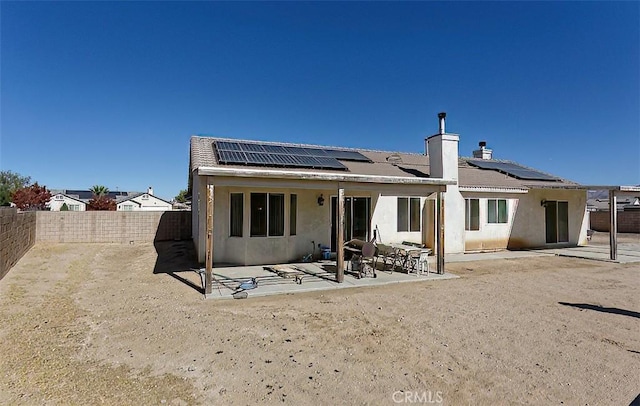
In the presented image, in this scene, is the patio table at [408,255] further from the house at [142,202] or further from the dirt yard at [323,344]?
the house at [142,202]

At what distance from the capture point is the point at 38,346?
4242 mm

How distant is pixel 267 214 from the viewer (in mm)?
10070

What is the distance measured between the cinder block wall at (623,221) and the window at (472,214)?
64.8ft

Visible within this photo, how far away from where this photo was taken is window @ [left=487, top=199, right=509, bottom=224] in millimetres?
13547

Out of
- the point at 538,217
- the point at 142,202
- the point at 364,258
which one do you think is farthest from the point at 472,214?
the point at 142,202

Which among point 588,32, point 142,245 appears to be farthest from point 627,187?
point 142,245

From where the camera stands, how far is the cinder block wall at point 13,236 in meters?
7.97

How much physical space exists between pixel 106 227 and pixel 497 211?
1834 cm

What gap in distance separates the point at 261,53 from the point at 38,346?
49.1ft

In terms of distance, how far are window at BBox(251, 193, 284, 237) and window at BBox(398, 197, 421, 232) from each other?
469cm

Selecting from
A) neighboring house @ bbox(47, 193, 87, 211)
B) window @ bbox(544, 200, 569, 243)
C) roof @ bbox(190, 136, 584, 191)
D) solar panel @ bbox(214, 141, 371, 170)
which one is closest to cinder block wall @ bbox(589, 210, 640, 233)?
roof @ bbox(190, 136, 584, 191)

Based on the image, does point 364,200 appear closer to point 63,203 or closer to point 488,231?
point 488,231

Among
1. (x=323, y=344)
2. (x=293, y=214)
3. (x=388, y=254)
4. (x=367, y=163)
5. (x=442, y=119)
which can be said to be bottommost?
(x=323, y=344)

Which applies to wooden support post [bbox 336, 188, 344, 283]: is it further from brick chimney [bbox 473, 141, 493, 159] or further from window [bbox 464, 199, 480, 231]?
brick chimney [bbox 473, 141, 493, 159]
